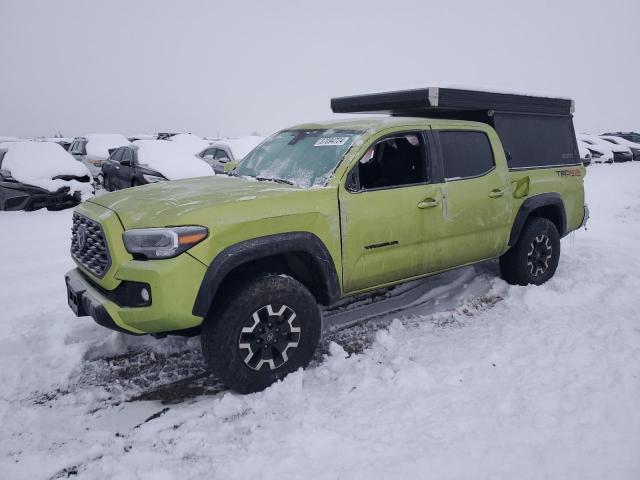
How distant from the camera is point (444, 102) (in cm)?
441

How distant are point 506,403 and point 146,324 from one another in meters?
2.31

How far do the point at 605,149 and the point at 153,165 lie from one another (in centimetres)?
2389

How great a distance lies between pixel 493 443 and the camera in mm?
2594

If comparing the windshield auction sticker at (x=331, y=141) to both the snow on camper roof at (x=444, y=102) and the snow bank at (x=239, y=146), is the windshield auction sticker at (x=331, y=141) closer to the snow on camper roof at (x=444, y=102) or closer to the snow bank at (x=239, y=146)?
the snow on camper roof at (x=444, y=102)

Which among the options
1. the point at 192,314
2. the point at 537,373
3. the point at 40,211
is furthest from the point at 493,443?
the point at 40,211

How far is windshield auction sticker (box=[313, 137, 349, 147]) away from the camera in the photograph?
12.4ft

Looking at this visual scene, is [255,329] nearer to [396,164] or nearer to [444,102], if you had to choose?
[396,164]

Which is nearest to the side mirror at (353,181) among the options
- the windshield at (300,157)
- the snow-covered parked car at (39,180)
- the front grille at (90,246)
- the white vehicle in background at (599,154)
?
the windshield at (300,157)

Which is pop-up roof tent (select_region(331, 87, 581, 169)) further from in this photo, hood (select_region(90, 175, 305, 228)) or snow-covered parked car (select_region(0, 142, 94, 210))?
snow-covered parked car (select_region(0, 142, 94, 210))

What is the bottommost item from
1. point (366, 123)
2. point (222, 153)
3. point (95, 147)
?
point (366, 123)

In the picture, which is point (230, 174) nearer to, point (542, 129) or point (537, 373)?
point (537, 373)

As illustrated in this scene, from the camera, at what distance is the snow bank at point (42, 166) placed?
32.6ft

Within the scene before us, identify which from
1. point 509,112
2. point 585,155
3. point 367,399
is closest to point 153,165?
point 509,112

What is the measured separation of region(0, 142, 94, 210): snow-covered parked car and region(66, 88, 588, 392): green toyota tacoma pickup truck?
7354 millimetres
